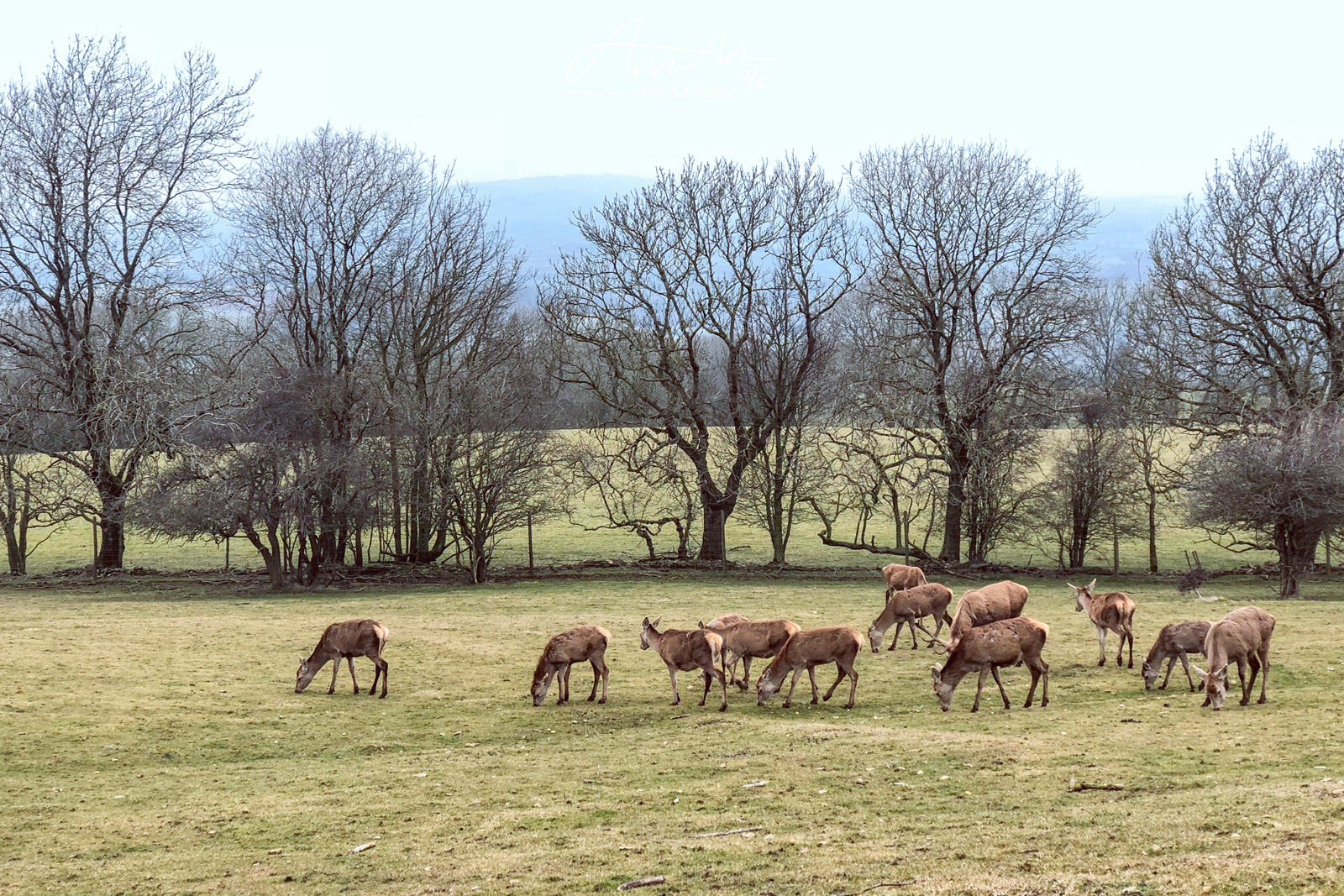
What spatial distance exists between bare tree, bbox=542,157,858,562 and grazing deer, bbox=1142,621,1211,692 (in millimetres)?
24562

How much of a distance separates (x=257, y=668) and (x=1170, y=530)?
133ft

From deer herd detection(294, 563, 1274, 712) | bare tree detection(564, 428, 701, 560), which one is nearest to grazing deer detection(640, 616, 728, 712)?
deer herd detection(294, 563, 1274, 712)

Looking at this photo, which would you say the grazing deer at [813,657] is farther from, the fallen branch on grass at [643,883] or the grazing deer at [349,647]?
the fallen branch on grass at [643,883]

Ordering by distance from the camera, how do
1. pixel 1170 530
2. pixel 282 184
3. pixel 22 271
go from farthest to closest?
pixel 1170 530 < pixel 282 184 < pixel 22 271

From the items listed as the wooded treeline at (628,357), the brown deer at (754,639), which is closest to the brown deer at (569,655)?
the brown deer at (754,639)

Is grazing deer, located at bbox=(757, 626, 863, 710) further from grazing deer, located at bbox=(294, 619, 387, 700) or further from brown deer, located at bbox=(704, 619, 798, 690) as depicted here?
grazing deer, located at bbox=(294, 619, 387, 700)

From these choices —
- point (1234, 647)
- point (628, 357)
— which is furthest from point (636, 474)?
point (1234, 647)

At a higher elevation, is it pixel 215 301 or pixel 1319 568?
pixel 215 301

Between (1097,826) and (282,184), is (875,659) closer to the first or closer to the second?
(1097,826)

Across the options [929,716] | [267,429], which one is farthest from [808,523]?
[929,716]

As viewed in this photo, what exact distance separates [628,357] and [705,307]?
11.7 ft

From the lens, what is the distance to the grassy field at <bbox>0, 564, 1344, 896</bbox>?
29.6 ft

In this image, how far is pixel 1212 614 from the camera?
25.7m

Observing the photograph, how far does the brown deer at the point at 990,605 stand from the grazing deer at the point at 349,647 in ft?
31.3
